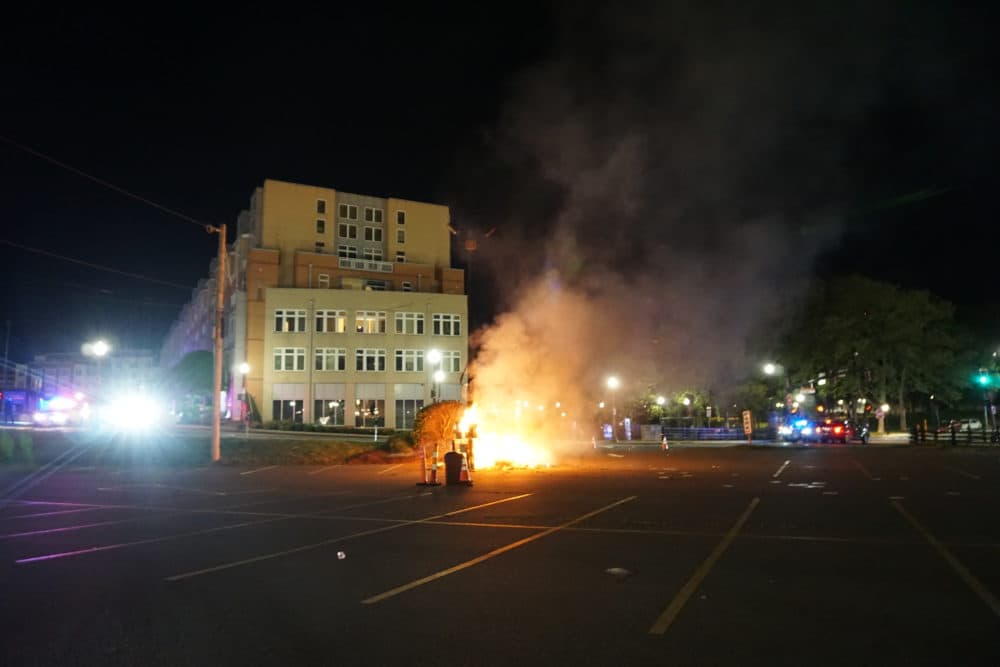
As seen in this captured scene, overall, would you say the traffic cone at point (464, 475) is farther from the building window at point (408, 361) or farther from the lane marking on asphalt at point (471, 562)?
the building window at point (408, 361)

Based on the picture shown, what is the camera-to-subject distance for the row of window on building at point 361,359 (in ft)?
202

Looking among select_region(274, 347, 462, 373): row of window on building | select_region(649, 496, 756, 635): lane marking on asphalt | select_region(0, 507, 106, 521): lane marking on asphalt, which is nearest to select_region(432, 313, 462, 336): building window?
select_region(274, 347, 462, 373): row of window on building

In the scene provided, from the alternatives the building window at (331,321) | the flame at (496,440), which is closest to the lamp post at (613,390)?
the flame at (496,440)

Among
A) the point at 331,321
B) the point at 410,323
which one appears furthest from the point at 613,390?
the point at 331,321

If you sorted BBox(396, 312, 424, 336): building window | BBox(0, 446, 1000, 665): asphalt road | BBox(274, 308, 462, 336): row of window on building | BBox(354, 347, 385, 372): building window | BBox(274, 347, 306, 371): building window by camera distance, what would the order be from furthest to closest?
1. BBox(396, 312, 424, 336): building window
2. BBox(354, 347, 385, 372): building window
3. BBox(274, 308, 462, 336): row of window on building
4. BBox(274, 347, 306, 371): building window
5. BBox(0, 446, 1000, 665): asphalt road

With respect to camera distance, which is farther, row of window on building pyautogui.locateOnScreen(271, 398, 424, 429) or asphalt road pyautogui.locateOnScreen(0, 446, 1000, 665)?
row of window on building pyautogui.locateOnScreen(271, 398, 424, 429)

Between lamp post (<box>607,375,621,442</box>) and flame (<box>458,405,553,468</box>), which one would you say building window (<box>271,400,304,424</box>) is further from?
flame (<box>458,405,553,468</box>)

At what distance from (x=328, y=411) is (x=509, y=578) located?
56.2m

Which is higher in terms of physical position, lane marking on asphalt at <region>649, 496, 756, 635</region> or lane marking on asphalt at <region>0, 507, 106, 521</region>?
lane marking on asphalt at <region>0, 507, 106, 521</region>

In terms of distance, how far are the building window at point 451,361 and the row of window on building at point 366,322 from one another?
180cm

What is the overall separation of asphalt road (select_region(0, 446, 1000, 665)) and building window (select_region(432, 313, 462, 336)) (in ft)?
162

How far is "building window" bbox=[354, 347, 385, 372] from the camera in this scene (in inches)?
2495

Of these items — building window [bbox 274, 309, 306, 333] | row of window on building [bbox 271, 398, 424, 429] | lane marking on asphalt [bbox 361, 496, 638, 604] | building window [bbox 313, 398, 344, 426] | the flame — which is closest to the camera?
lane marking on asphalt [bbox 361, 496, 638, 604]

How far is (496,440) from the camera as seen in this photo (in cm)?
2778
